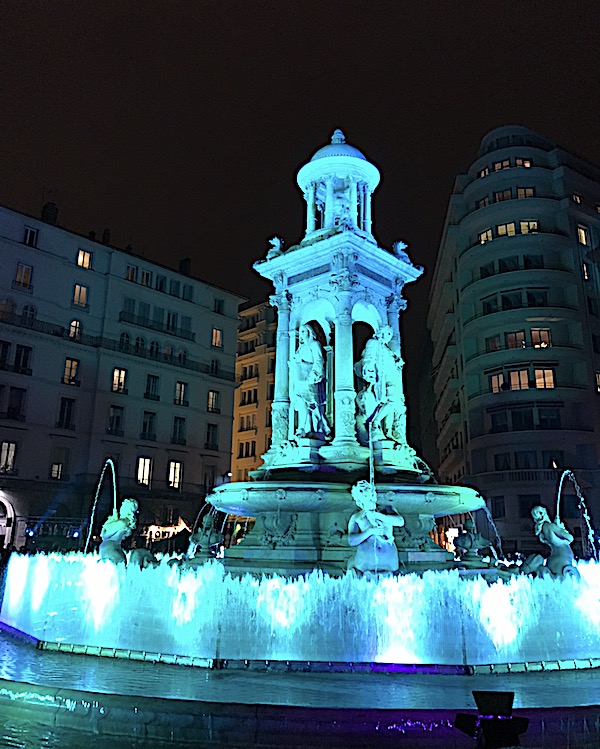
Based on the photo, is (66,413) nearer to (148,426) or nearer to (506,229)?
(148,426)

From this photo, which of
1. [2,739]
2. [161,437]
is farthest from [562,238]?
[2,739]

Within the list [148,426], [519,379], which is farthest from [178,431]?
[519,379]

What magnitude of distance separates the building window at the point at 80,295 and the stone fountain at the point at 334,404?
3443cm

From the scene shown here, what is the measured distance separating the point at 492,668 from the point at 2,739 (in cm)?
→ 624

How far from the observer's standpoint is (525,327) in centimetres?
5181

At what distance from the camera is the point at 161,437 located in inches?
2051

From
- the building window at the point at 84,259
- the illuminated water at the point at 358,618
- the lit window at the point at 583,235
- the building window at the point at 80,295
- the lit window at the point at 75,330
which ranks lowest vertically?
the illuminated water at the point at 358,618

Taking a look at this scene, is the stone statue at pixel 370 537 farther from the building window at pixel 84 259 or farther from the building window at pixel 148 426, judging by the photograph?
the building window at pixel 84 259

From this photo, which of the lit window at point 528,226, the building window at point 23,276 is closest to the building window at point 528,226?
the lit window at point 528,226

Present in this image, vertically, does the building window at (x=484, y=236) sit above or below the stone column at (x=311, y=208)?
above

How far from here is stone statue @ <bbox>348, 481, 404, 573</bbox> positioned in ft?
34.8

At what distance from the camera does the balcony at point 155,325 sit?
52.3 meters

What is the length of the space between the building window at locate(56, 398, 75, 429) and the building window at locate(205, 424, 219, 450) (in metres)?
12.4

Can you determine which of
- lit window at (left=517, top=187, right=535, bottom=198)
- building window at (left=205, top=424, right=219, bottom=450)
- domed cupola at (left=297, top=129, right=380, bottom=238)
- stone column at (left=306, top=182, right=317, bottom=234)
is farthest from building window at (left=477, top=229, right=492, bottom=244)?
stone column at (left=306, top=182, right=317, bottom=234)
